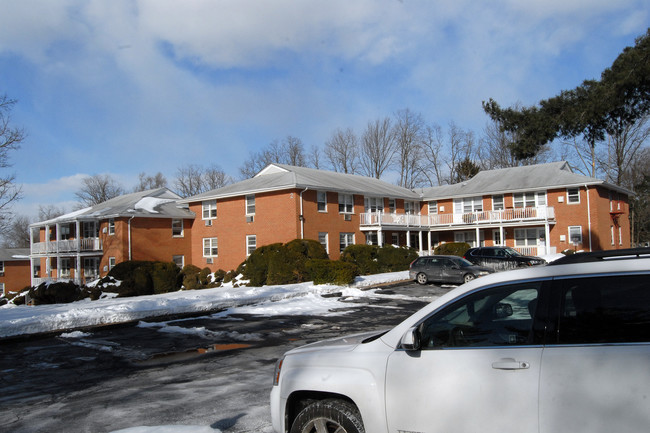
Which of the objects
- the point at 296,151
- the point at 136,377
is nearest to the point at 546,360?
the point at 136,377

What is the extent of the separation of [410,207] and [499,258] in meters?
17.7

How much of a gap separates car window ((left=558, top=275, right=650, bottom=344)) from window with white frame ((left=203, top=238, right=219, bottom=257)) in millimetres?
35770

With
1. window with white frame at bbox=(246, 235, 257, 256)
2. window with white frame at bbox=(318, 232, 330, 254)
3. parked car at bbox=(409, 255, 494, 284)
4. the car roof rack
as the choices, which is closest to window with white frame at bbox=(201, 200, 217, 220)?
window with white frame at bbox=(246, 235, 257, 256)

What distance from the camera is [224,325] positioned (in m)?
13.1

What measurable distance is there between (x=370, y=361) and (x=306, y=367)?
65cm

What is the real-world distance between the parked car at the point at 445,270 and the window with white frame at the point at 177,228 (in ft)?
70.6

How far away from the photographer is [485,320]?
11.4ft

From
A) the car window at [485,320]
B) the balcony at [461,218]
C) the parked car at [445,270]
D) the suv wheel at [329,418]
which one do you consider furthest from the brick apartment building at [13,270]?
the car window at [485,320]

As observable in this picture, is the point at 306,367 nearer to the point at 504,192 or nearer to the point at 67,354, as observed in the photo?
the point at 67,354

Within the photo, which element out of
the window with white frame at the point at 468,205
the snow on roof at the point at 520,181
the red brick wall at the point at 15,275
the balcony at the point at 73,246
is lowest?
the red brick wall at the point at 15,275

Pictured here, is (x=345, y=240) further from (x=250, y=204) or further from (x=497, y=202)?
(x=497, y=202)

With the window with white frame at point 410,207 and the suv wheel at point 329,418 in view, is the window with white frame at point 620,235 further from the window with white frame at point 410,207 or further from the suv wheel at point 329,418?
the suv wheel at point 329,418

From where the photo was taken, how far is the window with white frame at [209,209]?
3819cm

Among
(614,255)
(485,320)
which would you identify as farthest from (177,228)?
(614,255)
